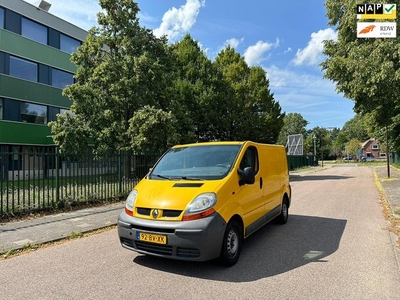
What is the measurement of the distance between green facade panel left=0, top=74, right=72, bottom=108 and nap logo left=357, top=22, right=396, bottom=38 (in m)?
22.7

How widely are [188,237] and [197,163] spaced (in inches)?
65.1

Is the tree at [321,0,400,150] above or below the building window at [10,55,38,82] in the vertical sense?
below

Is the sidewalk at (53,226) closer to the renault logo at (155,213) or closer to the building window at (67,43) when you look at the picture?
the renault logo at (155,213)

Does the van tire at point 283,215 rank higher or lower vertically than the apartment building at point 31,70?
lower

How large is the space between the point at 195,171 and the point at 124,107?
13.0 m

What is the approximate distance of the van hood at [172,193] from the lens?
4.39 meters

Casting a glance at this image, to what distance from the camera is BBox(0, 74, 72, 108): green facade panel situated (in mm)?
22541

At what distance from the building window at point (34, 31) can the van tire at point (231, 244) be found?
2549 centimetres

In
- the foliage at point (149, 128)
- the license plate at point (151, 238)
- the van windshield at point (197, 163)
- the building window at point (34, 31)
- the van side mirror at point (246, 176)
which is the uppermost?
the building window at point (34, 31)

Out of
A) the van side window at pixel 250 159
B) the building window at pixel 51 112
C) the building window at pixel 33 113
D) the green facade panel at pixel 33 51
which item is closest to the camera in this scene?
the van side window at pixel 250 159

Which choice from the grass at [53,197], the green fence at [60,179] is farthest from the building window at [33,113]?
the grass at [53,197]

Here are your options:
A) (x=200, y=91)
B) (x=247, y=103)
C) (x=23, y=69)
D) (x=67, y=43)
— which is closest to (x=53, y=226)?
(x=200, y=91)

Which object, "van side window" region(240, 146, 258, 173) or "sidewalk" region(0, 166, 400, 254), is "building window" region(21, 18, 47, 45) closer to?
"sidewalk" region(0, 166, 400, 254)

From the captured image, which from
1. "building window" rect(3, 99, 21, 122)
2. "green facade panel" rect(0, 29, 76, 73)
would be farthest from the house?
"building window" rect(3, 99, 21, 122)
